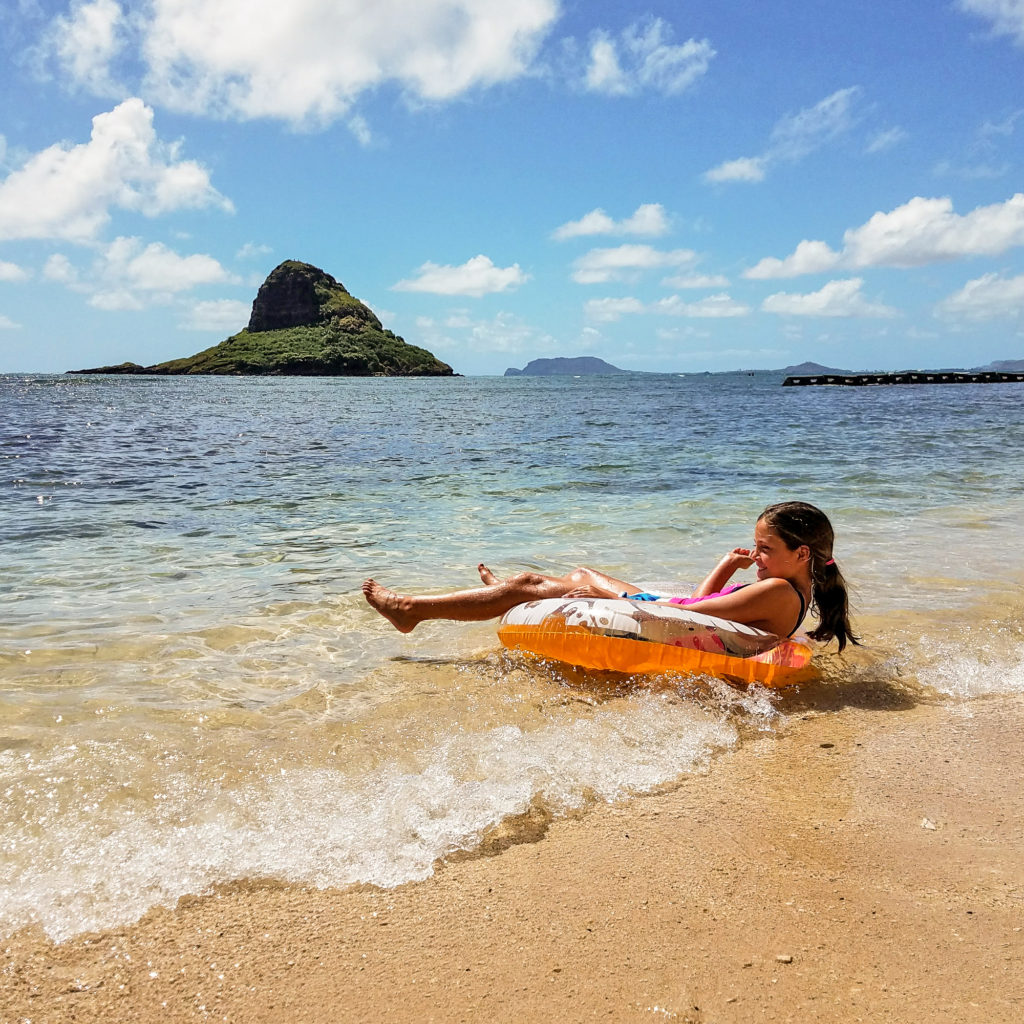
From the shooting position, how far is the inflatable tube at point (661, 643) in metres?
4.32

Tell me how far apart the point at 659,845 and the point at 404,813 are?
38.9 inches

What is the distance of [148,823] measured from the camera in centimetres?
293

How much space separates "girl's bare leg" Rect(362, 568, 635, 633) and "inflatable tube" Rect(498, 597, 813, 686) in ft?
1.18

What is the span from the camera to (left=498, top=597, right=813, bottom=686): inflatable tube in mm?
4316

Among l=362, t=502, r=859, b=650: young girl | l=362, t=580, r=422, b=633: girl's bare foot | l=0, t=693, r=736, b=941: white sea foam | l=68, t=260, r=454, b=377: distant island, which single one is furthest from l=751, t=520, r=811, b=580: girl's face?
l=68, t=260, r=454, b=377: distant island

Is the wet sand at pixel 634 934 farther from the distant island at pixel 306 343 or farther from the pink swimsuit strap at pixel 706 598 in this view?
the distant island at pixel 306 343

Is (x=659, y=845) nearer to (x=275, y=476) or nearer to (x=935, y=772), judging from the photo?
(x=935, y=772)

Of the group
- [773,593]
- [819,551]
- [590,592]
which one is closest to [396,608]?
[590,592]

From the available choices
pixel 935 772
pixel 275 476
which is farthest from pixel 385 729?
pixel 275 476

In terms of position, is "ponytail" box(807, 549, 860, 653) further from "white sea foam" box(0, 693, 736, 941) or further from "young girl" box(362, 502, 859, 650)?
"white sea foam" box(0, 693, 736, 941)

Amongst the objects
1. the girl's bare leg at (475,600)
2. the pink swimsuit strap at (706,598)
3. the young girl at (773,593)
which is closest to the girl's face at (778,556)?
the young girl at (773,593)

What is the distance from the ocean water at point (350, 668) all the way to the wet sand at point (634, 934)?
180 mm

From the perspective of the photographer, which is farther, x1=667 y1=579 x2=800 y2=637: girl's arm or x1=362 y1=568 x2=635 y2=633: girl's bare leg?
x1=362 y1=568 x2=635 y2=633: girl's bare leg

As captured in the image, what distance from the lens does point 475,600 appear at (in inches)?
195
